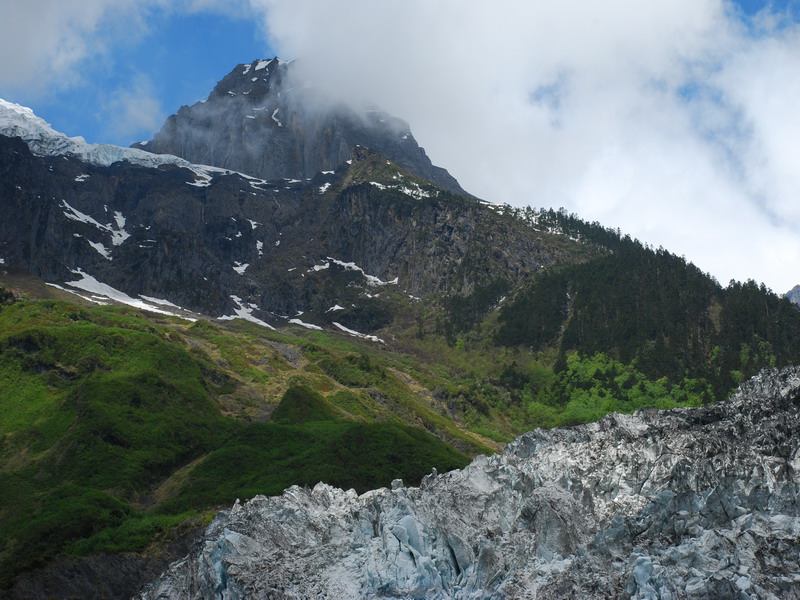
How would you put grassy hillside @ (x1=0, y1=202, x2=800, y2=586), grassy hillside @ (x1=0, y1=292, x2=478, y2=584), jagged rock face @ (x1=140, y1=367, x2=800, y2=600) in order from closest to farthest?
jagged rock face @ (x1=140, y1=367, x2=800, y2=600) → grassy hillside @ (x1=0, y1=292, x2=478, y2=584) → grassy hillside @ (x1=0, y1=202, x2=800, y2=586)

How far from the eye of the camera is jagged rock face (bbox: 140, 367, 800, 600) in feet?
117

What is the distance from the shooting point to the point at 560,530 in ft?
138

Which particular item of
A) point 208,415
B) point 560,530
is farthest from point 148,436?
point 560,530

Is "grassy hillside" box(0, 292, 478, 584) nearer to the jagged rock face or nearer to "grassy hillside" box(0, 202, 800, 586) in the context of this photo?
"grassy hillside" box(0, 202, 800, 586)

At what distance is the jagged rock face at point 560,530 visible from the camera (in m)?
35.6

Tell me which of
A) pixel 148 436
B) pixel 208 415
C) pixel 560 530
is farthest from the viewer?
pixel 208 415

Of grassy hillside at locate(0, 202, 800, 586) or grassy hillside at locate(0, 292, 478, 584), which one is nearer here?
grassy hillside at locate(0, 292, 478, 584)

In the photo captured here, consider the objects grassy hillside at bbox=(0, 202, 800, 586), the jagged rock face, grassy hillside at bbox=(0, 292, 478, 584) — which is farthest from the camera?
grassy hillside at bbox=(0, 202, 800, 586)

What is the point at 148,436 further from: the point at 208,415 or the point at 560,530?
the point at 560,530

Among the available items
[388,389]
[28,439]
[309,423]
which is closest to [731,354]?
[388,389]

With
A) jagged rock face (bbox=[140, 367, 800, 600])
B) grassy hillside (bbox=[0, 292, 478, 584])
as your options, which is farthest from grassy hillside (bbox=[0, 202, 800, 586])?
jagged rock face (bbox=[140, 367, 800, 600])

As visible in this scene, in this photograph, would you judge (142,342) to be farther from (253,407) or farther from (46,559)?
(46,559)

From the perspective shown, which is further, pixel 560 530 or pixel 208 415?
pixel 208 415

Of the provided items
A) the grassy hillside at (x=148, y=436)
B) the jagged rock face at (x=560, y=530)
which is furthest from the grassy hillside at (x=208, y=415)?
the jagged rock face at (x=560, y=530)
